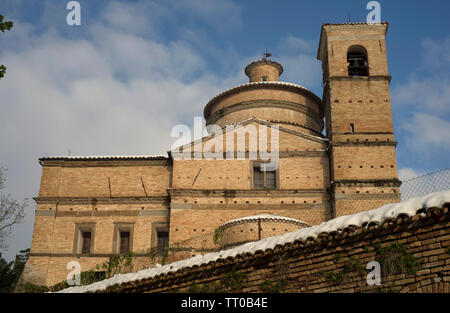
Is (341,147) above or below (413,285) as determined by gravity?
above

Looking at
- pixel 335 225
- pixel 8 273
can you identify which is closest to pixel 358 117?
pixel 335 225

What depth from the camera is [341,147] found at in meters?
18.5

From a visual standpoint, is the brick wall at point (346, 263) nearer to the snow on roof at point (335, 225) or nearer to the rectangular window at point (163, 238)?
the snow on roof at point (335, 225)

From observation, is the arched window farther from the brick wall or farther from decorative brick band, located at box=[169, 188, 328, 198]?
the brick wall


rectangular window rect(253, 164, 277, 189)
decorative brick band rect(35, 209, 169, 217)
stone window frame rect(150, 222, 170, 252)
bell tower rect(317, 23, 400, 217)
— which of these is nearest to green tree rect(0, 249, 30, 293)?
decorative brick band rect(35, 209, 169, 217)

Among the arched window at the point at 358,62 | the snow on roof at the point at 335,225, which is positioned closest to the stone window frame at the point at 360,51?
the arched window at the point at 358,62

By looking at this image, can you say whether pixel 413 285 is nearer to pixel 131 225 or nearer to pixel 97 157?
pixel 131 225

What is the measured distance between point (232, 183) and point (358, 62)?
7.25 metres

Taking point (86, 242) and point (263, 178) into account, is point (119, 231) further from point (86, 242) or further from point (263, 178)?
point (263, 178)

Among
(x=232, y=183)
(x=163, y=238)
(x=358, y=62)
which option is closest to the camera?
(x=232, y=183)

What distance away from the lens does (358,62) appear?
67.1ft
